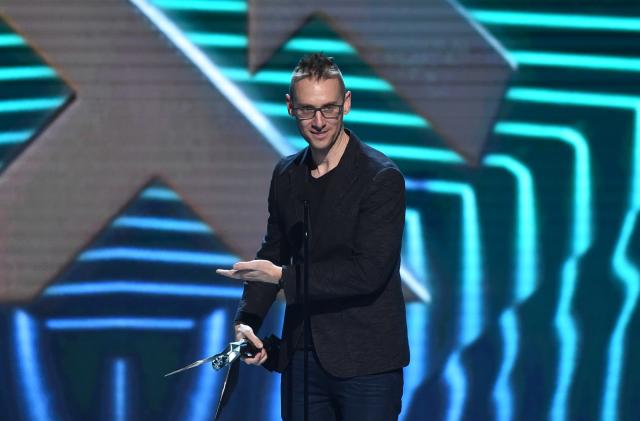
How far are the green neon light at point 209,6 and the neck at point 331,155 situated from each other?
182 cm

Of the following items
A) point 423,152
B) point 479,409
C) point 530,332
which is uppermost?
point 423,152

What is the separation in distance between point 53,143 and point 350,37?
4.26ft

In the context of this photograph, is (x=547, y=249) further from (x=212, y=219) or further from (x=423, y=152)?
(x=212, y=219)

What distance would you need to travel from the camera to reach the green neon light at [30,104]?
159 inches

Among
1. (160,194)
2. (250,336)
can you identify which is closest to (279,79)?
(160,194)

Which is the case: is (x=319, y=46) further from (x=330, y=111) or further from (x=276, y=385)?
(x=330, y=111)

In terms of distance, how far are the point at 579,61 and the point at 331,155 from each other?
199 cm

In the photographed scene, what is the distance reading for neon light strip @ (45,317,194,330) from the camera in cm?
408

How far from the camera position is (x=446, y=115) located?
4.02 m

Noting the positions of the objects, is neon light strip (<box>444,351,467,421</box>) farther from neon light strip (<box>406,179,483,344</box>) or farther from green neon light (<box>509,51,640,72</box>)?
green neon light (<box>509,51,640,72</box>)

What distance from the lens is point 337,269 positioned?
222 centimetres

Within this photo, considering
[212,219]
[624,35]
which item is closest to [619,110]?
[624,35]

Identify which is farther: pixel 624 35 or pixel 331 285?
pixel 624 35

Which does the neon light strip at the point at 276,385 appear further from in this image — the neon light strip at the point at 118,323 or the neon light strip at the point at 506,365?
the neon light strip at the point at 506,365
